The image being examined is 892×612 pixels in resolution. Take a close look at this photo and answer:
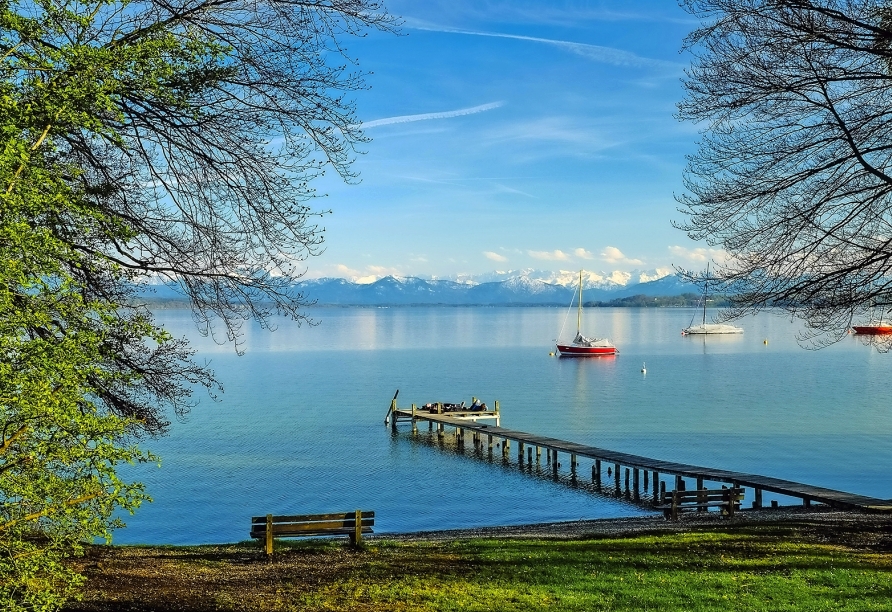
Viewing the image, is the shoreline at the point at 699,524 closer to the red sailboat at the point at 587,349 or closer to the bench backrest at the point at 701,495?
the bench backrest at the point at 701,495

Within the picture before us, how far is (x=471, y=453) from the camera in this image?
40969mm

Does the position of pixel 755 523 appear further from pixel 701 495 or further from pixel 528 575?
pixel 528 575

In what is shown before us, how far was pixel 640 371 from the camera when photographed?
84562mm

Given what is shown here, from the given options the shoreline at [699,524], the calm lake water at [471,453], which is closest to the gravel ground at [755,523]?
the shoreline at [699,524]

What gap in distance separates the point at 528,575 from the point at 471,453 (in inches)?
1158

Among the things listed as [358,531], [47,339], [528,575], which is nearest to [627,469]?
[358,531]

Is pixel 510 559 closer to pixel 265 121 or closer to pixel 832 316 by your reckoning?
pixel 832 316

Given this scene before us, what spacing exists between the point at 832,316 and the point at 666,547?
5.05 meters

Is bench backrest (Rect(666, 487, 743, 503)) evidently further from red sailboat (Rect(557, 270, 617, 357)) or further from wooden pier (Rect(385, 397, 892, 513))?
red sailboat (Rect(557, 270, 617, 357))

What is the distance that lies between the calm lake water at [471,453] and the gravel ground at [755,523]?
596 centimetres

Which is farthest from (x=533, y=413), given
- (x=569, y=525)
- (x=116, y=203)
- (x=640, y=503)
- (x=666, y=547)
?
(x=116, y=203)

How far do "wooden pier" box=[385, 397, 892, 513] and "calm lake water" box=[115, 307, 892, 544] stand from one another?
1.33m

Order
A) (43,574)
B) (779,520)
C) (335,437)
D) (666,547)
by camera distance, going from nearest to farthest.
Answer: (43,574) → (666,547) → (779,520) → (335,437)

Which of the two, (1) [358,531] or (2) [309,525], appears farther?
(1) [358,531]
